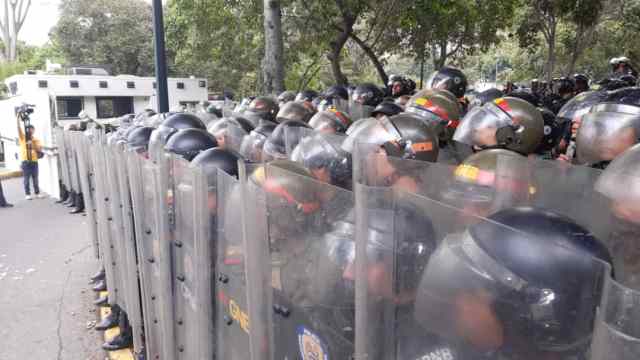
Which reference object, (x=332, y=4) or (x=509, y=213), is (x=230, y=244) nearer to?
(x=509, y=213)

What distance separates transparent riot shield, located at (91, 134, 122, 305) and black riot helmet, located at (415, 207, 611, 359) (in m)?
4.07

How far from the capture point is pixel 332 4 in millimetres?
13078

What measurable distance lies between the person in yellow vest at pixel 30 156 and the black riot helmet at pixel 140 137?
709 centimetres

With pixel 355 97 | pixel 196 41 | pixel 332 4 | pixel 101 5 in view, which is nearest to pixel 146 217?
pixel 355 97

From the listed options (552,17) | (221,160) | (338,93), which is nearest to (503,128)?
(221,160)

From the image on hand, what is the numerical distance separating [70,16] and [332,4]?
20671mm

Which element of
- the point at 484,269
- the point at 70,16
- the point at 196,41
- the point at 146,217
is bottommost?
the point at 146,217

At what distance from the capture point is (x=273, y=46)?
1178cm

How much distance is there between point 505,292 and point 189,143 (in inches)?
141

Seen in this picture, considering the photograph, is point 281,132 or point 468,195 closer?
point 468,195

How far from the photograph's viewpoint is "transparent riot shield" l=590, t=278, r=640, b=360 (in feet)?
3.17

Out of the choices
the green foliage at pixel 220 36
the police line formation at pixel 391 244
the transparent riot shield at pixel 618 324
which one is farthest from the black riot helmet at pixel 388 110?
the green foliage at pixel 220 36

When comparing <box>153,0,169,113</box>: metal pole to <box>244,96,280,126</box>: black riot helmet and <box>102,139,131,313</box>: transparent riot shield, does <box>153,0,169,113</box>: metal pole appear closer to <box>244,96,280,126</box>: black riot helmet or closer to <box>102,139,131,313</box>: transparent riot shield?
<box>244,96,280,126</box>: black riot helmet

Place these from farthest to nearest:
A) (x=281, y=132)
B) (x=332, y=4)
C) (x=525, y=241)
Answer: (x=332, y=4)
(x=281, y=132)
(x=525, y=241)
